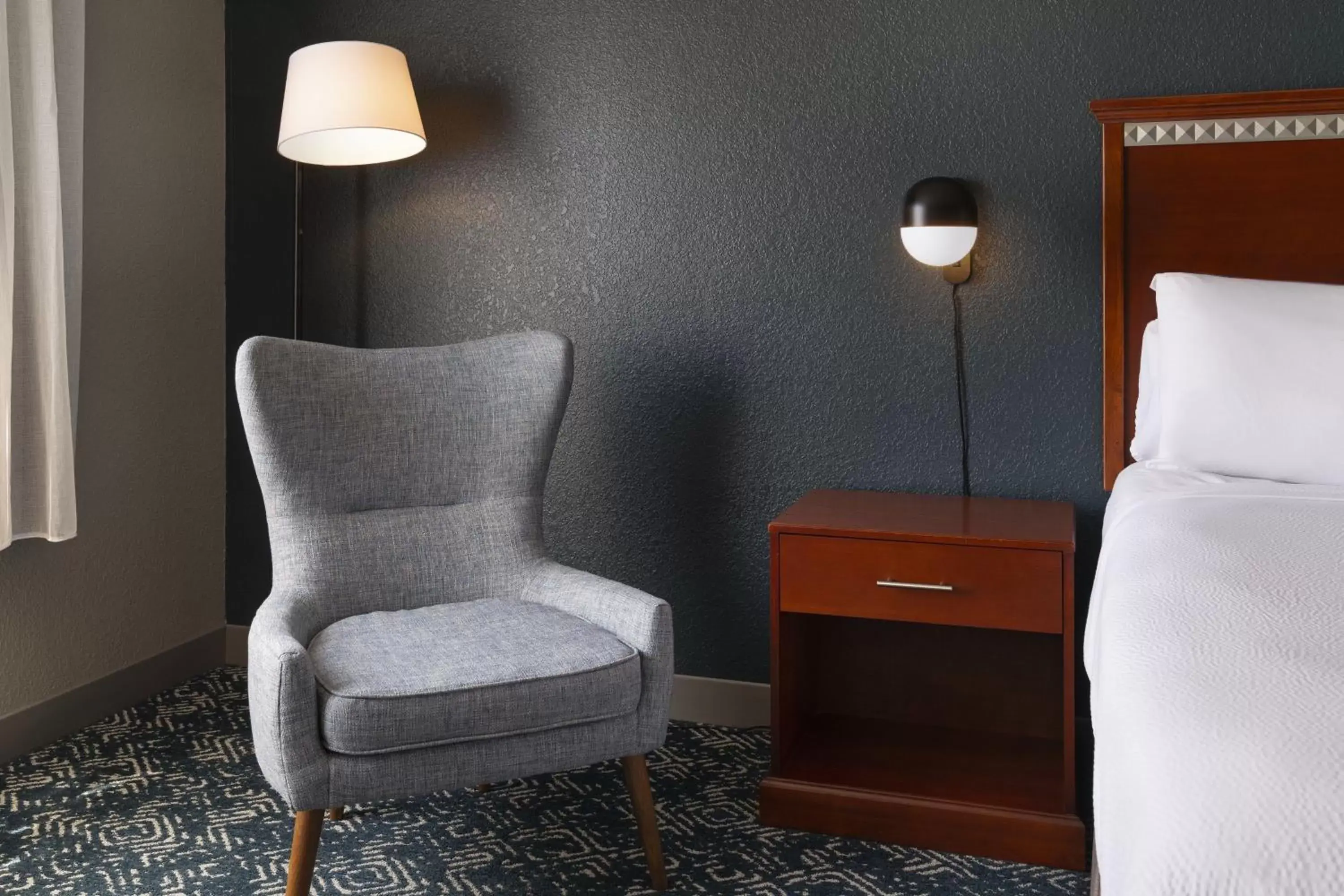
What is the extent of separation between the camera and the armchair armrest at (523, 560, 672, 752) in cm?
194

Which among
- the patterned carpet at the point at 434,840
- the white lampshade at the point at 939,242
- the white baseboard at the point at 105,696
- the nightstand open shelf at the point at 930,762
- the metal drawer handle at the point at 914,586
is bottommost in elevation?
the patterned carpet at the point at 434,840

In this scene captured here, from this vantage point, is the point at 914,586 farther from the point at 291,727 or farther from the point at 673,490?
the point at 291,727

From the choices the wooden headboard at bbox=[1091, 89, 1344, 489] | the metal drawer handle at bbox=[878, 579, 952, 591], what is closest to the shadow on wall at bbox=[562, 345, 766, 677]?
the metal drawer handle at bbox=[878, 579, 952, 591]

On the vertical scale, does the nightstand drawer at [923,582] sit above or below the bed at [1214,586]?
below

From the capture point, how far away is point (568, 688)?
72.2 inches

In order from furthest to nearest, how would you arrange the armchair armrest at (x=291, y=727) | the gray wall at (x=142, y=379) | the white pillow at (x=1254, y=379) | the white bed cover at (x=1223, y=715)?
1. the gray wall at (x=142, y=379)
2. the white pillow at (x=1254, y=379)
3. the armchair armrest at (x=291, y=727)
4. the white bed cover at (x=1223, y=715)

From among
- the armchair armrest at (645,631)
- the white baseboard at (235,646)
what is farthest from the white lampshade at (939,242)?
the white baseboard at (235,646)

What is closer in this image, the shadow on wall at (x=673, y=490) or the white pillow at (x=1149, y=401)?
the white pillow at (x=1149, y=401)

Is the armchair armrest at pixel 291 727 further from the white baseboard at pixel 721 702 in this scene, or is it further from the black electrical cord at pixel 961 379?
the black electrical cord at pixel 961 379

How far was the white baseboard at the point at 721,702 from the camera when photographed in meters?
2.74

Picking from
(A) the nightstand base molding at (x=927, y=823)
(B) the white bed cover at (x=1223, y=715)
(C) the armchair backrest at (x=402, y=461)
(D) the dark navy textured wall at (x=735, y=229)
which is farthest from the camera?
(D) the dark navy textured wall at (x=735, y=229)

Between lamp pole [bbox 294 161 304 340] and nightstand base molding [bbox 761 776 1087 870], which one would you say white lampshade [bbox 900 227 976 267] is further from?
lamp pole [bbox 294 161 304 340]

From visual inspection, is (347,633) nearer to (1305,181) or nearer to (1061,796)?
(1061,796)

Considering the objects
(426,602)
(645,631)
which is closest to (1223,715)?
(645,631)
